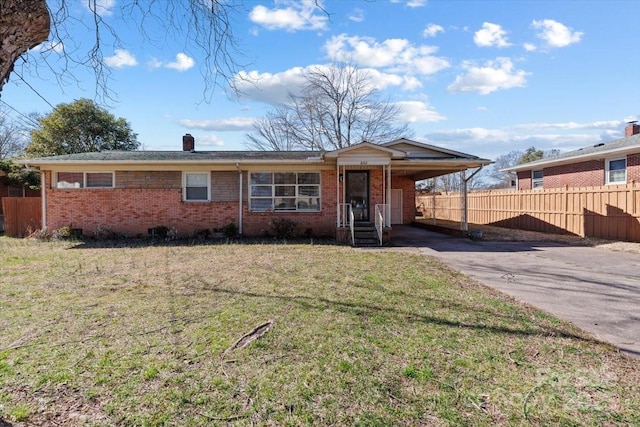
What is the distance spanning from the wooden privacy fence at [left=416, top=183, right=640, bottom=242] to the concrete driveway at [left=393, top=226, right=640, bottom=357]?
7.71 ft

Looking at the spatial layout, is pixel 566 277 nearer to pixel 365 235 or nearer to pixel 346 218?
pixel 365 235

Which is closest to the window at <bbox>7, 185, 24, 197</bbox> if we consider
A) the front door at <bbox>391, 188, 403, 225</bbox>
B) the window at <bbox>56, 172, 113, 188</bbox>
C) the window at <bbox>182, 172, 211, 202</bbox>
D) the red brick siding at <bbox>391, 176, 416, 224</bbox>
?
the window at <bbox>56, 172, 113, 188</bbox>

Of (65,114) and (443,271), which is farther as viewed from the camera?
(65,114)

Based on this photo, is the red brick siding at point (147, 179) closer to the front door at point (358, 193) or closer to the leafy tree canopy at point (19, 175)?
the front door at point (358, 193)

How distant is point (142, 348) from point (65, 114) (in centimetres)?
2676

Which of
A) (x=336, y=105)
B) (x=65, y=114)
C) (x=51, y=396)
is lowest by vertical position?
(x=51, y=396)

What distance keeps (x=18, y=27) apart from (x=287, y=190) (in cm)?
1223

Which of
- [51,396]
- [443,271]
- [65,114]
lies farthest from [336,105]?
[51,396]

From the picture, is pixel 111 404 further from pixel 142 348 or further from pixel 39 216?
pixel 39 216

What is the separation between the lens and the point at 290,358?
351 centimetres

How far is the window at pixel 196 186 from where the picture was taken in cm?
1421

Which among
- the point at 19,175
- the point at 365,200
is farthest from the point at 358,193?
the point at 19,175

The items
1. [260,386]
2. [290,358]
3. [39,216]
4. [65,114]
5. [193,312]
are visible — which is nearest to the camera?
[260,386]

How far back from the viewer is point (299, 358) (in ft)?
11.5
